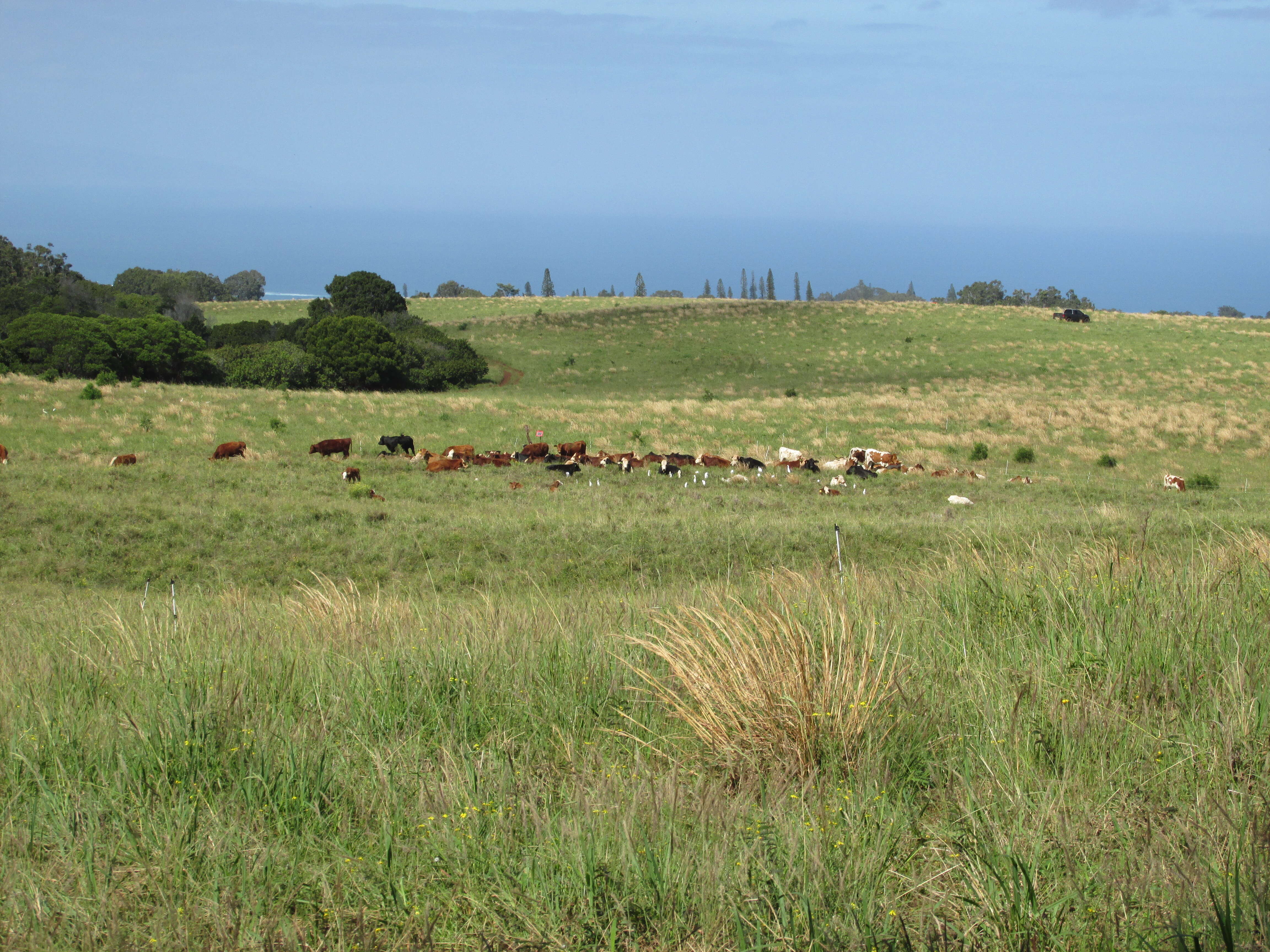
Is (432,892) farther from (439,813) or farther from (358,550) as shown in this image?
(358,550)

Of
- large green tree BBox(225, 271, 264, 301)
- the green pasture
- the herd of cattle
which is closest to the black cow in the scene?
the herd of cattle

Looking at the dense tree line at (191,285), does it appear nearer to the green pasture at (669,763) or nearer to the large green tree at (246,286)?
the large green tree at (246,286)

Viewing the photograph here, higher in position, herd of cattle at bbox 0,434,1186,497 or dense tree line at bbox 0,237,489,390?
dense tree line at bbox 0,237,489,390

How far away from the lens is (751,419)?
3222 centimetres

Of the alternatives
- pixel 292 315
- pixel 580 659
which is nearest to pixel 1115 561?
pixel 580 659

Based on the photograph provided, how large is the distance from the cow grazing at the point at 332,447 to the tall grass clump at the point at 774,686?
64.3ft

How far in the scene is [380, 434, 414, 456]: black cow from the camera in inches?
908

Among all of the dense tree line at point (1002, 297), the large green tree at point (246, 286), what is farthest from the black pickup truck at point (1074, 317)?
the large green tree at point (246, 286)

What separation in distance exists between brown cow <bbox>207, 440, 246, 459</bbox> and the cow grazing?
170 cm

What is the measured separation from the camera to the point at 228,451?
68.7 feet

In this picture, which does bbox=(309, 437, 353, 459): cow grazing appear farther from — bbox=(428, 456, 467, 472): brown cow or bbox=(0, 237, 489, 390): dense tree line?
bbox=(0, 237, 489, 390): dense tree line

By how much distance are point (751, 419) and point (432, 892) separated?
30.3 meters

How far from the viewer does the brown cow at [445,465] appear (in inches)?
808

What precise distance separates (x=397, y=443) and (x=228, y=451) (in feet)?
14.0
